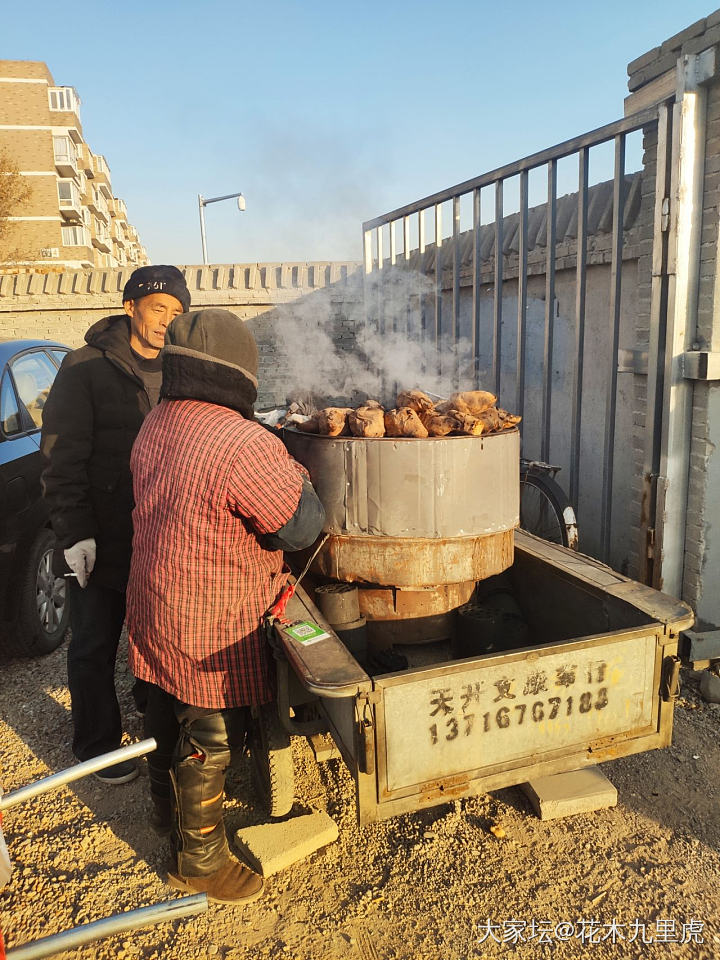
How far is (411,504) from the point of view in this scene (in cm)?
310

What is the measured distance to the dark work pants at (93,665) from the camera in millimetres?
3271

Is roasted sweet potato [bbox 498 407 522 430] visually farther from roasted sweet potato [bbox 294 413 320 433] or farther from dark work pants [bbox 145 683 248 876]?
dark work pants [bbox 145 683 248 876]

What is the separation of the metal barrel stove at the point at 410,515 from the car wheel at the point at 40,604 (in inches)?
87.6

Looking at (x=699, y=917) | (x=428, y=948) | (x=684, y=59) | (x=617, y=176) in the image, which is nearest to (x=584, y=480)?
(x=617, y=176)

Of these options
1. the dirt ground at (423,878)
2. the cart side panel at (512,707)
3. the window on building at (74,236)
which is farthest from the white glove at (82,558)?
the window on building at (74,236)

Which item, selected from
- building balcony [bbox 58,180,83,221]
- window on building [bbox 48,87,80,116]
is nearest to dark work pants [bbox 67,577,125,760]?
building balcony [bbox 58,180,83,221]

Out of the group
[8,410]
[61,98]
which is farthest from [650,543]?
[61,98]

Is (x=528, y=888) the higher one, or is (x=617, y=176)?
(x=617, y=176)

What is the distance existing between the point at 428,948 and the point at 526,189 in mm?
5014

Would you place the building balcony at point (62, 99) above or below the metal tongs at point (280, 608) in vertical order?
above

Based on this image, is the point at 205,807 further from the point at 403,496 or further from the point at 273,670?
the point at 403,496

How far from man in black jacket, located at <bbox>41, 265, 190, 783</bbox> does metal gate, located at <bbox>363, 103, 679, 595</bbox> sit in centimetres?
301

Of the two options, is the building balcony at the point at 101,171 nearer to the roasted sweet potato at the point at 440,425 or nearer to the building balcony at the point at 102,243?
the building balcony at the point at 102,243

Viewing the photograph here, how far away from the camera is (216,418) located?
229 centimetres
